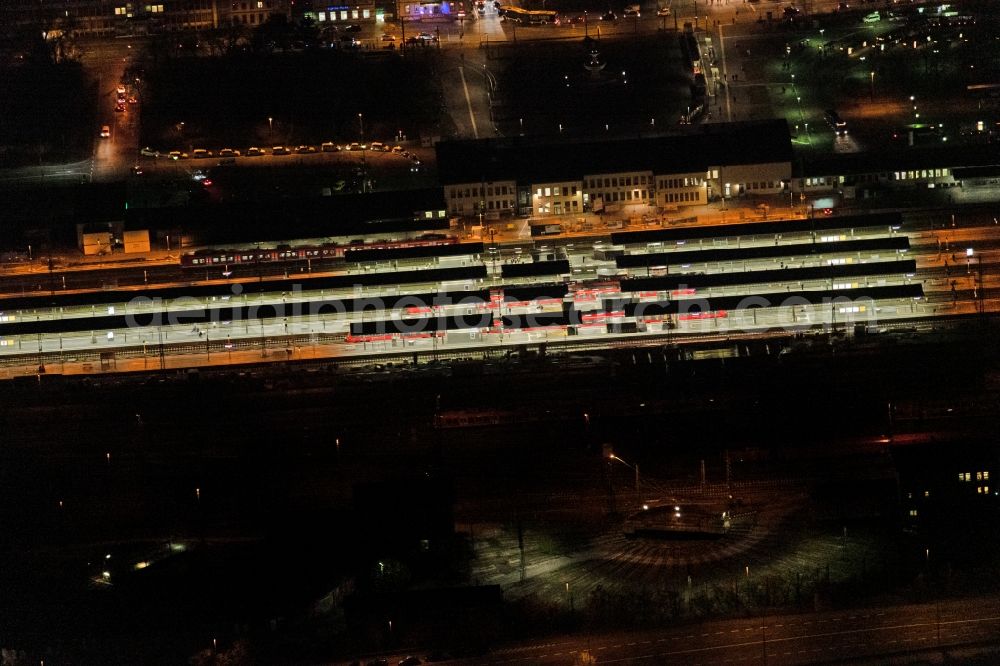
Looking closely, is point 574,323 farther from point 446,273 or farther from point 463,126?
point 463,126

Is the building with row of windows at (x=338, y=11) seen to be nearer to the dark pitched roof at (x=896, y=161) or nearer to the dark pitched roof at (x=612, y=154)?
the dark pitched roof at (x=612, y=154)

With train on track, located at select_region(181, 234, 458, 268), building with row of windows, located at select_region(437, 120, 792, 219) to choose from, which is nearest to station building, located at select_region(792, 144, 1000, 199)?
building with row of windows, located at select_region(437, 120, 792, 219)

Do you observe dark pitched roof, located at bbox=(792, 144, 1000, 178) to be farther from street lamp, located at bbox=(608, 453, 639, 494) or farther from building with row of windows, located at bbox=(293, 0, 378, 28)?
→ street lamp, located at bbox=(608, 453, 639, 494)

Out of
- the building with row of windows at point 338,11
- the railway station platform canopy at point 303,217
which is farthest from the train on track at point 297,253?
the building with row of windows at point 338,11

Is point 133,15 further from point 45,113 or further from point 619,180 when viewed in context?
point 619,180

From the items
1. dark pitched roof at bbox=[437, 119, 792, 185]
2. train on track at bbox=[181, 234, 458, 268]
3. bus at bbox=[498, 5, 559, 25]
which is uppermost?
bus at bbox=[498, 5, 559, 25]

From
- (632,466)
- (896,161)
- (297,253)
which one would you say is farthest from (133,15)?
(632,466)
